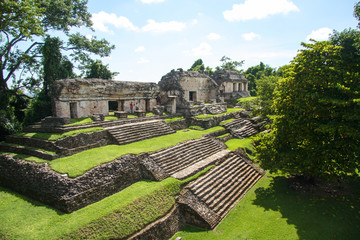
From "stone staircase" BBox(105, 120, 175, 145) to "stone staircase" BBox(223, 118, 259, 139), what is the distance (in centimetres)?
510

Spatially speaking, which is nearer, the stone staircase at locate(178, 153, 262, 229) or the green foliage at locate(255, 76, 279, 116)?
the stone staircase at locate(178, 153, 262, 229)

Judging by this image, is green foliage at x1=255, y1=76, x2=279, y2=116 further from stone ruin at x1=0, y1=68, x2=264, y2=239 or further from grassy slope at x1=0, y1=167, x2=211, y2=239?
grassy slope at x1=0, y1=167, x2=211, y2=239

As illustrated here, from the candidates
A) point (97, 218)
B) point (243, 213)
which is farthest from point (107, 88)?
point (243, 213)

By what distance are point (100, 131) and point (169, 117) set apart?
6.44 meters

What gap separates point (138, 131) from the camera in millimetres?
13578

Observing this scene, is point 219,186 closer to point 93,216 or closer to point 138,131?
point 93,216

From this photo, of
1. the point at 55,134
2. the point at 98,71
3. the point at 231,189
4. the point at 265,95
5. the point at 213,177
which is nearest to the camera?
the point at 231,189

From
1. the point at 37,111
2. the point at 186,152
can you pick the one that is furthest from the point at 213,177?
the point at 37,111

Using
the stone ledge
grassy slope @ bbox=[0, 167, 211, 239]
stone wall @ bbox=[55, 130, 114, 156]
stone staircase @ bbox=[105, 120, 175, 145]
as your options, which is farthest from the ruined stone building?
the stone ledge

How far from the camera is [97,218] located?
662 centimetres

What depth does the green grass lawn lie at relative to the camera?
23.9ft

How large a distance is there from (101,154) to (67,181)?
237cm

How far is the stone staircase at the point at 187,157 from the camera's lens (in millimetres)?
10055

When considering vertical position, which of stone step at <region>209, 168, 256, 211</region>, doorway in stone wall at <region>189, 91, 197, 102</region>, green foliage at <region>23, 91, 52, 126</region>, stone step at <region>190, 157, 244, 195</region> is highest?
doorway in stone wall at <region>189, 91, 197, 102</region>
